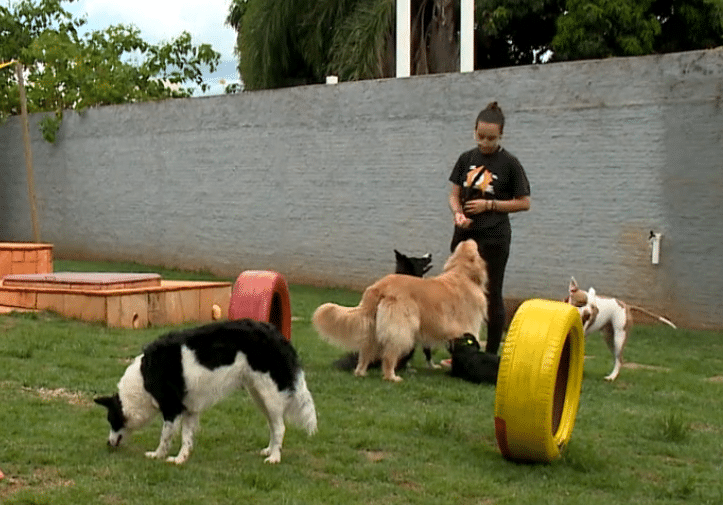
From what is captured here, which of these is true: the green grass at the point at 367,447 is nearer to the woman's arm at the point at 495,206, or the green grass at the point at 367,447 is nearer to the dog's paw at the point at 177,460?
the dog's paw at the point at 177,460

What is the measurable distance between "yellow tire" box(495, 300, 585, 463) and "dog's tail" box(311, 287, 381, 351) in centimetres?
238

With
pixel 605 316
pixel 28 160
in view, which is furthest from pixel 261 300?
pixel 28 160

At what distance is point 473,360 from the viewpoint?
8547mm

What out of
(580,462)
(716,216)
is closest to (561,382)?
(580,462)

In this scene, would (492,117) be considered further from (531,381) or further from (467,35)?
(467,35)

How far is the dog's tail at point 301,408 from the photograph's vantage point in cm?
598

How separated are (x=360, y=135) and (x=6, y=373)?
908 centimetres

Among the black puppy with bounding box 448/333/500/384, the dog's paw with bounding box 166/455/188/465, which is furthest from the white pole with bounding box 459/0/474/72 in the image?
the dog's paw with bounding box 166/455/188/465

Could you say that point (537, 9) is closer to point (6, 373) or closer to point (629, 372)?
point (629, 372)

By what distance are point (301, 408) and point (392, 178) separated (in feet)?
34.4

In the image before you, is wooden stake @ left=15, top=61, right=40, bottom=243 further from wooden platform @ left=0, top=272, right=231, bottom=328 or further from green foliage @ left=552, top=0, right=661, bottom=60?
green foliage @ left=552, top=0, right=661, bottom=60

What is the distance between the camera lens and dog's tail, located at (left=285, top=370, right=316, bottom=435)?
598cm

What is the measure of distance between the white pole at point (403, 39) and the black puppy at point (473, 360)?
9.41 meters

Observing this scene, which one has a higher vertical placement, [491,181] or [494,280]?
[491,181]
